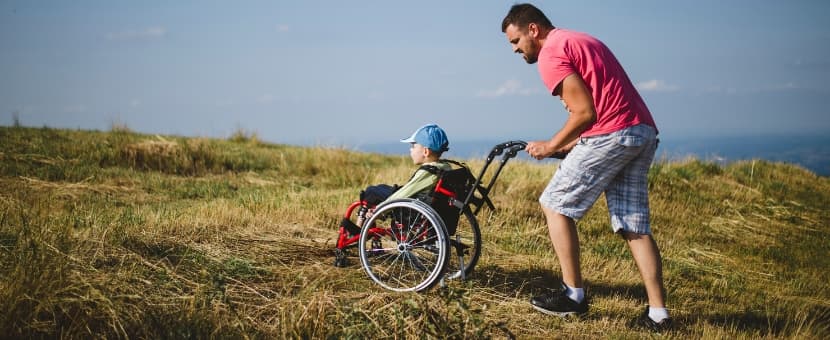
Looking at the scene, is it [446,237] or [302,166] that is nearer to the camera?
[446,237]

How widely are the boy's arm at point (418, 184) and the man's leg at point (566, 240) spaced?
0.92m

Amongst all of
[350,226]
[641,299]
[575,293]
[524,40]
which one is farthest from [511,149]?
[641,299]

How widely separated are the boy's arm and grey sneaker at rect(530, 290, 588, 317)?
1203 millimetres

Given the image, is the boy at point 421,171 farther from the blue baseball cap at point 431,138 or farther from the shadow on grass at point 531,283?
the shadow on grass at point 531,283

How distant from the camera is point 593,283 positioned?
534 cm

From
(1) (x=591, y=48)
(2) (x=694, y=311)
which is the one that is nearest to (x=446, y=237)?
(1) (x=591, y=48)

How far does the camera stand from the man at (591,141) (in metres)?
3.72

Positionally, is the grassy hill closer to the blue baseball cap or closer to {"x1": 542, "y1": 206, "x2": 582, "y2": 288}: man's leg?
{"x1": 542, "y1": 206, "x2": 582, "y2": 288}: man's leg

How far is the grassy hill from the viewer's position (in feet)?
11.5

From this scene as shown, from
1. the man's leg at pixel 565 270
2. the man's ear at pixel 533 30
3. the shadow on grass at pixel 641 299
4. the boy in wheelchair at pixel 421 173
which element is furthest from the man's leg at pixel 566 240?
the man's ear at pixel 533 30

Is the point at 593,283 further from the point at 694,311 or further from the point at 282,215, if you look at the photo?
the point at 282,215

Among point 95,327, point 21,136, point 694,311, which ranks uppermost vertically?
point 21,136

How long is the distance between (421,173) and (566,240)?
1.19 m

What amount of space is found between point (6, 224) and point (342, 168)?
726 cm
